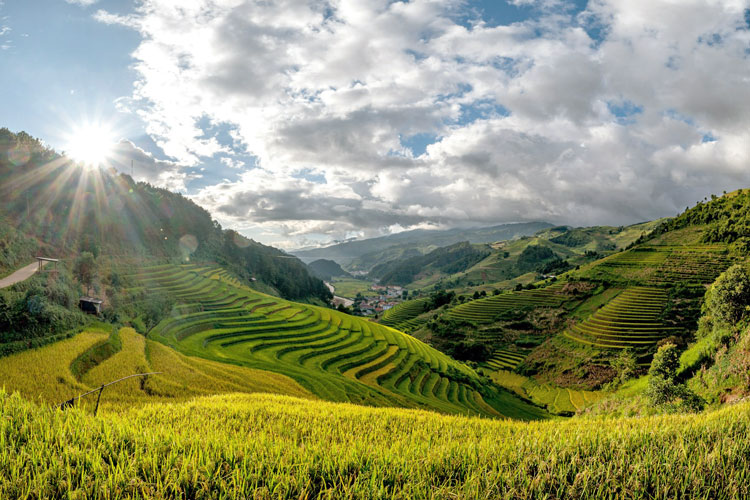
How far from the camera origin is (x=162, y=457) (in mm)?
2742

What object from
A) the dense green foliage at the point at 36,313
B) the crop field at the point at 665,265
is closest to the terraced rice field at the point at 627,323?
the crop field at the point at 665,265

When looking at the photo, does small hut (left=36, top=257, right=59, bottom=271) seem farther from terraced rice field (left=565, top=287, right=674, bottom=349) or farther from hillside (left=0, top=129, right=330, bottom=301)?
terraced rice field (left=565, top=287, right=674, bottom=349)

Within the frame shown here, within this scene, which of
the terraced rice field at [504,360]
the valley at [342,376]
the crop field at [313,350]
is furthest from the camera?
the terraced rice field at [504,360]

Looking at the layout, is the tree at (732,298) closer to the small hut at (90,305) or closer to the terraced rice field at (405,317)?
the small hut at (90,305)

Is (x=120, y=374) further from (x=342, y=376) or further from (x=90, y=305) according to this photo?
(x=342, y=376)

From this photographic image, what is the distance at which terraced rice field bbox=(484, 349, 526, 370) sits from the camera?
201 ft

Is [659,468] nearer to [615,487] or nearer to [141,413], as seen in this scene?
[615,487]

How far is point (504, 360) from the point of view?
63531 mm

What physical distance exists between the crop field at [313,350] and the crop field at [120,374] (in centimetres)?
425

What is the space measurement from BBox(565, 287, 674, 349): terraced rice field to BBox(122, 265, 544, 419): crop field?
22424mm

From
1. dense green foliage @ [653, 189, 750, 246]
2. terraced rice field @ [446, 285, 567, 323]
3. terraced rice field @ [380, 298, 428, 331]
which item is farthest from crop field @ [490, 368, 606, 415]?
dense green foliage @ [653, 189, 750, 246]

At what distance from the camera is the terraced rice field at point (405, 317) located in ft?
320

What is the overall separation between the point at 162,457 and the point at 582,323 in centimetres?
7741

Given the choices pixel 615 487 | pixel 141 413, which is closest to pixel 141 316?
pixel 141 413
